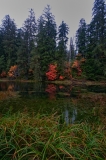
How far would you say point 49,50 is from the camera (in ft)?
101

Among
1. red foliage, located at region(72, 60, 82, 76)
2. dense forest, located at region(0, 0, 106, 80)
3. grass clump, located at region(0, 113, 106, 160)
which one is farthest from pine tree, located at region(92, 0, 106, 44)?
grass clump, located at region(0, 113, 106, 160)

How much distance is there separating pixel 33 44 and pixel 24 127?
3070cm

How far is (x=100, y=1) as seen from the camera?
27.8 m

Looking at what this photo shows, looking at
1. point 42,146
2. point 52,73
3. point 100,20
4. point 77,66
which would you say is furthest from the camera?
point 77,66

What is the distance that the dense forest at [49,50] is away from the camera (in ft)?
90.1

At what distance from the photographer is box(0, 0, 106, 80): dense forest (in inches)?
1081

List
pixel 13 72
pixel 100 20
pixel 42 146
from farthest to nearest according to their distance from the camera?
pixel 13 72 < pixel 100 20 < pixel 42 146

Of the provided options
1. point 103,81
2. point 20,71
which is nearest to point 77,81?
point 103,81

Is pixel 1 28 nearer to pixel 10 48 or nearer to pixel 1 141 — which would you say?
pixel 10 48

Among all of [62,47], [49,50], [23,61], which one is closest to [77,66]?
[62,47]

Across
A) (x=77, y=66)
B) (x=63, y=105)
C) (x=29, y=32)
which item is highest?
(x=29, y=32)

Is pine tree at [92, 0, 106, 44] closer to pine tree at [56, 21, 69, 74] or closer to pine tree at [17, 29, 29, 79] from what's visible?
pine tree at [56, 21, 69, 74]

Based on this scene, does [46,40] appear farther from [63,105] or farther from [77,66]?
[63,105]

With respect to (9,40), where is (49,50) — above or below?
below
